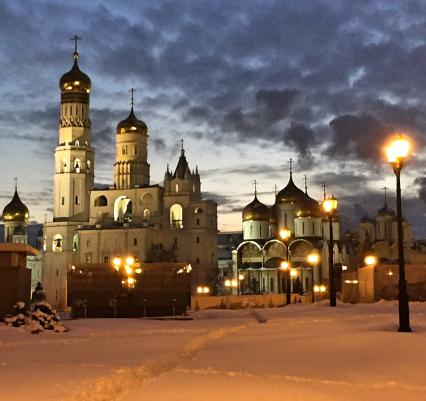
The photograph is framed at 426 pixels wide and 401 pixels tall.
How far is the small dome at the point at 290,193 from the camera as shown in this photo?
85.8 meters

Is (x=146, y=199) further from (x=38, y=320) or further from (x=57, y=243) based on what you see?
(x=38, y=320)

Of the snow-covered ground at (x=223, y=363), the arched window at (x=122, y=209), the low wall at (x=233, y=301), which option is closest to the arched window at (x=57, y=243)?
the arched window at (x=122, y=209)

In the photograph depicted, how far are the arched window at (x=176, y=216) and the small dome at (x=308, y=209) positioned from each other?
15.1 metres

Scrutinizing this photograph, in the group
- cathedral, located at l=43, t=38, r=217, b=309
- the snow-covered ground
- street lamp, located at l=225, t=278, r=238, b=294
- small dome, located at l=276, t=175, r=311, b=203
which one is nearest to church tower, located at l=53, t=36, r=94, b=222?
cathedral, located at l=43, t=38, r=217, b=309

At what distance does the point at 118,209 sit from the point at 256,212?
1769 cm

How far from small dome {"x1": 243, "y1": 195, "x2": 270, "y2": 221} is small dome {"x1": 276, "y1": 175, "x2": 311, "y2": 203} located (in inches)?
91.3

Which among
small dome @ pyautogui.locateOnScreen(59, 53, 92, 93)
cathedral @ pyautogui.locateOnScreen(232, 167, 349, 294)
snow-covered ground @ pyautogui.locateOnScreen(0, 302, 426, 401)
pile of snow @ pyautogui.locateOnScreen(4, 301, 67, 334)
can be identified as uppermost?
small dome @ pyautogui.locateOnScreen(59, 53, 92, 93)

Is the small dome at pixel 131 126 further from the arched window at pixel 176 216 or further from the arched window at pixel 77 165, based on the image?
the arched window at pixel 176 216

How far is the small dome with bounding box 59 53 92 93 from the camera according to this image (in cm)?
9038

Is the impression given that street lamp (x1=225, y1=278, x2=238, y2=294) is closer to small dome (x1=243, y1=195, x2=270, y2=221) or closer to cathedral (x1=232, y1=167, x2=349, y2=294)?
cathedral (x1=232, y1=167, x2=349, y2=294)

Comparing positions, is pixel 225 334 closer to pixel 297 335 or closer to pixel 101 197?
pixel 297 335

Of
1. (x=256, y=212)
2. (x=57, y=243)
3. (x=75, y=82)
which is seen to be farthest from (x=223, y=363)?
(x=75, y=82)

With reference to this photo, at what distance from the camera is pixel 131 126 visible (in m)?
90.6

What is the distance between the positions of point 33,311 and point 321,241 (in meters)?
65.3
